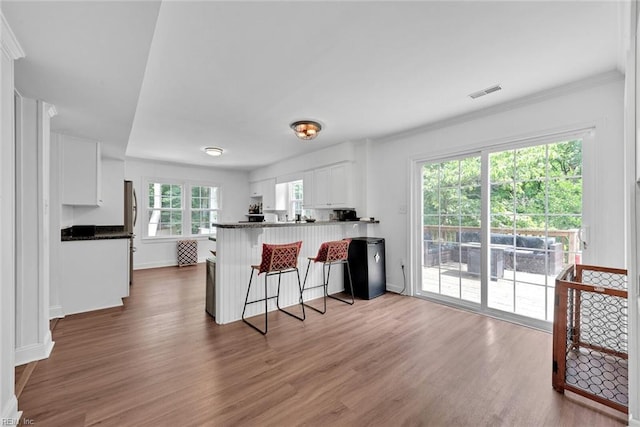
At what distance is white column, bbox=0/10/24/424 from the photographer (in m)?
1.52

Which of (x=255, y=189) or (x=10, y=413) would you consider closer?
(x=10, y=413)

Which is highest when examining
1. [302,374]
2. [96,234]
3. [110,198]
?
[110,198]

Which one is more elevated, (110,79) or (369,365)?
(110,79)

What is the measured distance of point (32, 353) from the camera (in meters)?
2.31

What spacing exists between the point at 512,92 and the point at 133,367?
4269mm

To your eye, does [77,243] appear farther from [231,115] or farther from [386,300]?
[386,300]

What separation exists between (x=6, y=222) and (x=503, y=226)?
4.26 metres

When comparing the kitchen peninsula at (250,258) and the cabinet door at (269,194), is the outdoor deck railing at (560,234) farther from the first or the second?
the cabinet door at (269,194)

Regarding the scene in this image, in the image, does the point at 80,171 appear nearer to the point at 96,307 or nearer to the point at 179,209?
the point at 96,307

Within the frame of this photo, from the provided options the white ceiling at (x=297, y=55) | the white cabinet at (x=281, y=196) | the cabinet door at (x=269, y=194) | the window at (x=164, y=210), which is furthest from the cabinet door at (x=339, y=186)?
the window at (x=164, y=210)

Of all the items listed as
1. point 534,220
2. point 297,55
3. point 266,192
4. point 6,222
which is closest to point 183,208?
point 266,192

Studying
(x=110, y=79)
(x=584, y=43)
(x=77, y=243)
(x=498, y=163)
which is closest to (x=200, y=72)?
(x=110, y=79)

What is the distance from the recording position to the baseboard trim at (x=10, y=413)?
153cm

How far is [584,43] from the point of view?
2.01 m
